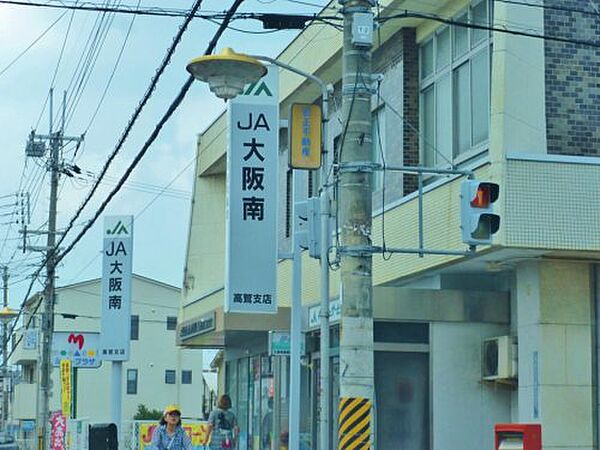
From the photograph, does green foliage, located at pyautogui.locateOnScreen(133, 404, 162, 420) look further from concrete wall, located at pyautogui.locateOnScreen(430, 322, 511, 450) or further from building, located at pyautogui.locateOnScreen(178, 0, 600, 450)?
concrete wall, located at pyautogui.locateOnScreen(430, 322, 511, 450)

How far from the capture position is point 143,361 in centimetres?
7462

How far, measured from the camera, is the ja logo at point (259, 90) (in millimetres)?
18828

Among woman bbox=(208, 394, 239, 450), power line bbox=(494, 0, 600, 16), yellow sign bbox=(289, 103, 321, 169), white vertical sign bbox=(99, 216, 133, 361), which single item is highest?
power line bbox=(494, 0, 600, 16)

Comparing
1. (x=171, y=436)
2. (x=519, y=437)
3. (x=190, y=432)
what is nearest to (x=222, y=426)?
(x=171, y=436)

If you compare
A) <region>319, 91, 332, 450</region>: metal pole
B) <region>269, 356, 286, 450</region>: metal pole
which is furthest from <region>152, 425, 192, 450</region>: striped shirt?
<region>269, 356, 286, 450</region>: metal pole

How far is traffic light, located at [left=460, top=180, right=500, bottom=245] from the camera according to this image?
40.4 feet

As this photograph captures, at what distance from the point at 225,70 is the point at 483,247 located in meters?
4.99

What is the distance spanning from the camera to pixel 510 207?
53.3ft

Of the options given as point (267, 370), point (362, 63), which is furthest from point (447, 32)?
point (267, 370)

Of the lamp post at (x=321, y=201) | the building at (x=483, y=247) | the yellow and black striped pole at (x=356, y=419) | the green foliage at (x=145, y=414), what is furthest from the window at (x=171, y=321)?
the yellow and black striped pole at (x=356, y=419)

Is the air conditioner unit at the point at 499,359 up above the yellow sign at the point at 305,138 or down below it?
below

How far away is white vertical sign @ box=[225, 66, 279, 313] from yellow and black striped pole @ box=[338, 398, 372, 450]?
20.1ft

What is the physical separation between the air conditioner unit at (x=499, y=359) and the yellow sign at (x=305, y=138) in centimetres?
469

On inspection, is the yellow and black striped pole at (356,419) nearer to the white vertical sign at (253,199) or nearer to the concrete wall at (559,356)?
the concrete wall at (559,356)
